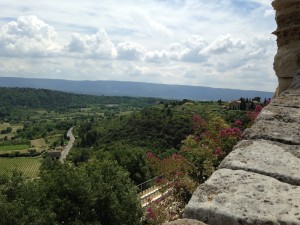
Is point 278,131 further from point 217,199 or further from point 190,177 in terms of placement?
point 190,177

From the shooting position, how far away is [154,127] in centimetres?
8862

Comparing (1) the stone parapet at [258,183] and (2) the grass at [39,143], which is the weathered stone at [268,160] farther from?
(2) the grass at [39,143]

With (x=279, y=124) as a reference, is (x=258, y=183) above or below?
below

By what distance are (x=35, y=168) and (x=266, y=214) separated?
371 ft

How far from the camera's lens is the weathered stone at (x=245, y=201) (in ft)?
7.34

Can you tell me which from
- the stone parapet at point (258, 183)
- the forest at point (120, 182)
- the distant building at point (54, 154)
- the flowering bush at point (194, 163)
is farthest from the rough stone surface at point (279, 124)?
the distant building at point (54, 154)

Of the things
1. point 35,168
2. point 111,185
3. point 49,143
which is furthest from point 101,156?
point 49,143

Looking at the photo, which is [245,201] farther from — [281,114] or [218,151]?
[218,151]

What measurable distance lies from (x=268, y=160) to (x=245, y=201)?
0.61 m

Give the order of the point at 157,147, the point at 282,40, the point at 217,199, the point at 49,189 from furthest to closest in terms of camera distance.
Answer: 1. the point at 157,147
2. the point at 49,189
3. the point at 282,40
4. the point at 217,199

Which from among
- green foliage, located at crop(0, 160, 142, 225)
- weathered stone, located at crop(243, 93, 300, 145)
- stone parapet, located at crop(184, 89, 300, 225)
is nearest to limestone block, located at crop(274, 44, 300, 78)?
weathered stone, located at crop(243, 93, 300, 145)

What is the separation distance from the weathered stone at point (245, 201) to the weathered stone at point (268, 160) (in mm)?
83

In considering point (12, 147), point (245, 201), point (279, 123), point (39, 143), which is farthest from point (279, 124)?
point (39, 143)

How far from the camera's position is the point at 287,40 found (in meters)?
5.78
